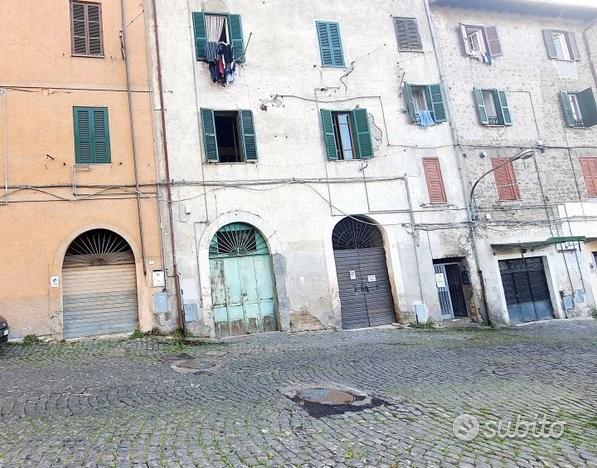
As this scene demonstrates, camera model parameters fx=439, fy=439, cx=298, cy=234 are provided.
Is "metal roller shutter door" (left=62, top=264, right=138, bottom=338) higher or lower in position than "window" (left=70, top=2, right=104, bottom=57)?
lower

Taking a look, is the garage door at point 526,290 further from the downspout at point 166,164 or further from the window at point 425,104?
the downspout at point 166,164

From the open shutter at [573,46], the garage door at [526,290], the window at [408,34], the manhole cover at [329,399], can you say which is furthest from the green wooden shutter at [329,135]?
the open shutter at [573,46]

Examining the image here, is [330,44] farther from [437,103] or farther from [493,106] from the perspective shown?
[493,106]

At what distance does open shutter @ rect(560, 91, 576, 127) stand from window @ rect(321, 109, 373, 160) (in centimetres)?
844

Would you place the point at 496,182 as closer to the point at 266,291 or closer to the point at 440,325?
the point at 440,325

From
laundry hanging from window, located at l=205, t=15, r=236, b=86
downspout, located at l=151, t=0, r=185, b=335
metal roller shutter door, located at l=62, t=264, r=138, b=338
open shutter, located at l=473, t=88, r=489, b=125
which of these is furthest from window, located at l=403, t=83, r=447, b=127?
metal roller shutter door, located at l=62, t=264, r=138, b=338

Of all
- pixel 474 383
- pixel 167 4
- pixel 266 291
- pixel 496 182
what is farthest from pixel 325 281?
pixel 167 4

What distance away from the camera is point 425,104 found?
14992mm

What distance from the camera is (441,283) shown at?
543 inches

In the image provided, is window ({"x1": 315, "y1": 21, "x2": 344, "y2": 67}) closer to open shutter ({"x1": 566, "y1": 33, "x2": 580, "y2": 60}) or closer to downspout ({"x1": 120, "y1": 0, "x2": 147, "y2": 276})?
downspout ({"x1": 120, "y1": 0, "x2": 147, "y2": 276})

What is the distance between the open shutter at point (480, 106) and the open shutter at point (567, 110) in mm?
3618

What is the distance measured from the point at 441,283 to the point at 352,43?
8.35m

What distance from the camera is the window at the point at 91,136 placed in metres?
11.4

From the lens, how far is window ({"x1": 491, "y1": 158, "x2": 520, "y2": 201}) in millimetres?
15109
